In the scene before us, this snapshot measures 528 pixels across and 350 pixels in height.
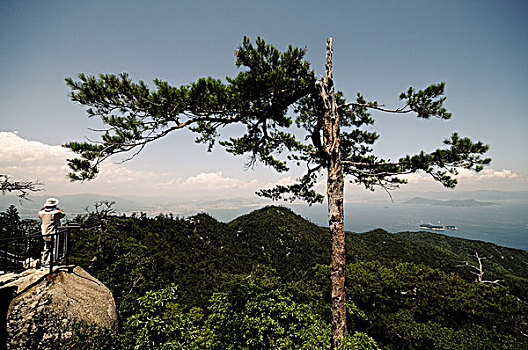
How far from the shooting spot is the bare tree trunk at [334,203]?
15.0ft

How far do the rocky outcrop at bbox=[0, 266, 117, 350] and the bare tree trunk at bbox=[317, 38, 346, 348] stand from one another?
5.40 meters

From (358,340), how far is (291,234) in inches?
1216

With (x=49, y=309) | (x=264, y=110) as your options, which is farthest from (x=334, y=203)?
(x=49, y=309)

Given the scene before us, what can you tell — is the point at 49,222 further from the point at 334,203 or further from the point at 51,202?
the point at 334,203

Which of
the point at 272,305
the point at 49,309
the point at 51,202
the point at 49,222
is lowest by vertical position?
the point at 272,305

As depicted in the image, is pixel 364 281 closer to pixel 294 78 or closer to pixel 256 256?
pixel 294 78

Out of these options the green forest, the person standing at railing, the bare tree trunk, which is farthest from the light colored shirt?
the bare tree trunk

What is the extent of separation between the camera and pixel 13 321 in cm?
386

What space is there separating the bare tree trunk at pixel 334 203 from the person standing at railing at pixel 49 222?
22.4ft

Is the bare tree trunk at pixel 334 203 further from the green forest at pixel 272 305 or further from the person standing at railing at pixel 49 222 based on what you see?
the person standing at railing at pixel 49 222

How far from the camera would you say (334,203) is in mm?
4930

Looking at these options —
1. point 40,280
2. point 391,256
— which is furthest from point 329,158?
point 391,256

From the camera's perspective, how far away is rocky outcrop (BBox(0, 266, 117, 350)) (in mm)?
3852

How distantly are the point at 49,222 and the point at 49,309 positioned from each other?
2.00 metres
